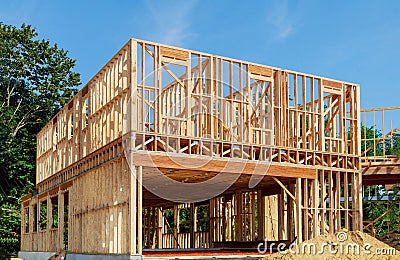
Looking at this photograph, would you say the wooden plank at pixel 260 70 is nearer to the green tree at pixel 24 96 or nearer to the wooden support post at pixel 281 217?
the wooden support post at pixel 281 217

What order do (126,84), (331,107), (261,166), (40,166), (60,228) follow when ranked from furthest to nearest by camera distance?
1. (40,166)
2. (60,228)
3. (331,107)
4. (261,166)
5. (126,84)

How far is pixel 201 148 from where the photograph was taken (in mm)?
19516

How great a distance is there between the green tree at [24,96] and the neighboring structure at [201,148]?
17.2 m

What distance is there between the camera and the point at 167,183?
24688mm

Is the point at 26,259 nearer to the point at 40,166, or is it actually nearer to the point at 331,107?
the point at 40,166

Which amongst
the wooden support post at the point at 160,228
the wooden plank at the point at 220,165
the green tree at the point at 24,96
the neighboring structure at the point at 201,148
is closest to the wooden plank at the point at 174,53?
the neighboring structure at the point at 201,148

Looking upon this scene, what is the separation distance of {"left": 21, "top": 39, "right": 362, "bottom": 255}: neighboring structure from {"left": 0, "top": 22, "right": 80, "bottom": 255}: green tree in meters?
17.2

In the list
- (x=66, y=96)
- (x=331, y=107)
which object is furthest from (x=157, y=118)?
(x=66, y=96)

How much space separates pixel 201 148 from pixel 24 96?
31.5 meters

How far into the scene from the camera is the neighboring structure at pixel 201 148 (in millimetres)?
18750

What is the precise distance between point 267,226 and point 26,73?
2753 cm

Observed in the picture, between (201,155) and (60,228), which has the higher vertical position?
(201,155)

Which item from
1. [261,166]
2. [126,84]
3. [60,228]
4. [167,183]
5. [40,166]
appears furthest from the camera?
[40,166]

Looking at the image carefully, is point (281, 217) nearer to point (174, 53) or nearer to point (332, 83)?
point (332, 83)
